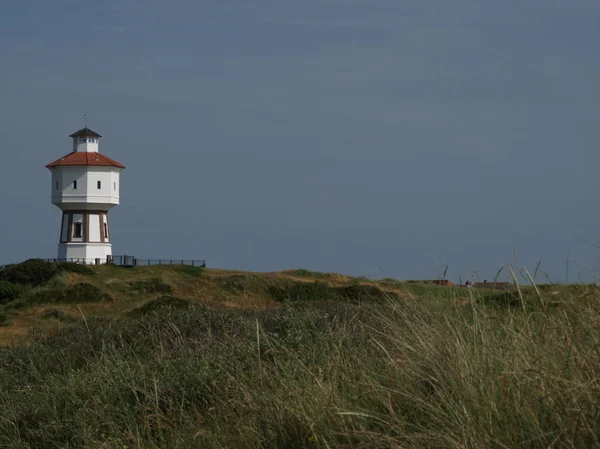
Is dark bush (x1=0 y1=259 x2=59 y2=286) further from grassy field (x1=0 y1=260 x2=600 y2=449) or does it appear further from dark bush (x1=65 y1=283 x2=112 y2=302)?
grassy field (x1=0 y1=260 x2=600 y2=449)

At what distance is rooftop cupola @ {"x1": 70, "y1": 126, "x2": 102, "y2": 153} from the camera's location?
64875 millimetres

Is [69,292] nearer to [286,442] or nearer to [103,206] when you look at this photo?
[103,206]

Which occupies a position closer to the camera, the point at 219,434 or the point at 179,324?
the point at 219,434

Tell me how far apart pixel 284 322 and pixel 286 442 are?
4.41 m

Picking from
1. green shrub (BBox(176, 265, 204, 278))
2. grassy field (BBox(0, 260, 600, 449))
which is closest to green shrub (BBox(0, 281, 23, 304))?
green shrub (BBox(176, 265, 204, 278))

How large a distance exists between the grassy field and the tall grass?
12 millimetres

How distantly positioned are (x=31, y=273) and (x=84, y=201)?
846 inches

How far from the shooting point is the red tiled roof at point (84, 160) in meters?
63.1

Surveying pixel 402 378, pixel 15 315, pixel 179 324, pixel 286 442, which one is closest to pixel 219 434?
pixel 286 442

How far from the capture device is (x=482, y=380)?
4.04 metres

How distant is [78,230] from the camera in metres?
62.8

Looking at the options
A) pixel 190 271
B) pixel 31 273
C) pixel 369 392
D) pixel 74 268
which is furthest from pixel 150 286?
pixel 369 392

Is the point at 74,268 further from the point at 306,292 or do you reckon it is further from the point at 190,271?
the point at 306,292

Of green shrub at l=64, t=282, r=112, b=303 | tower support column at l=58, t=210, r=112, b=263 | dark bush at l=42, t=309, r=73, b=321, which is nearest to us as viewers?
dark bush at l=42, t=309, r=73, b=321
